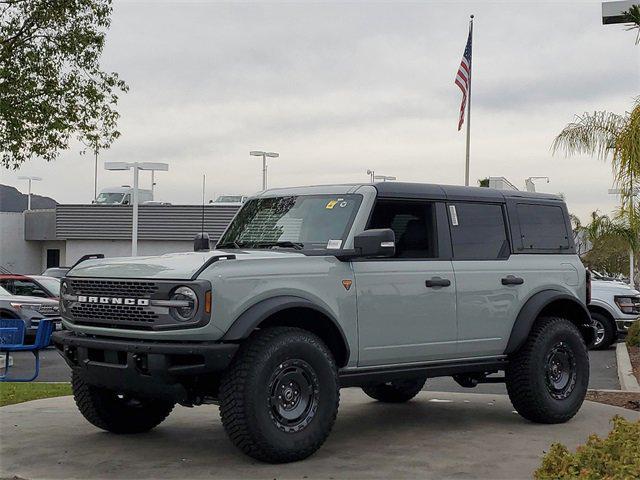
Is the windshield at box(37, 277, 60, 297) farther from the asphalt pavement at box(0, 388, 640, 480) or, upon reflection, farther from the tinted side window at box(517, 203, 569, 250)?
the tinted side window at box(517, 203, 569, 250)

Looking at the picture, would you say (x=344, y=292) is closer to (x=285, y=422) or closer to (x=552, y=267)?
(x=285, y=422)

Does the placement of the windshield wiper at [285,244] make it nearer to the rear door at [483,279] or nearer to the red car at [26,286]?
the rear door at [483,279]

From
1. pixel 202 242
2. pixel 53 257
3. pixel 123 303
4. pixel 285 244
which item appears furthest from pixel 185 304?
pixel 53 257

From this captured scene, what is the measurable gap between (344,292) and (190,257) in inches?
47.2

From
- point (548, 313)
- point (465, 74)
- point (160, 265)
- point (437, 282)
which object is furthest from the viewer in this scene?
point (465, 74)

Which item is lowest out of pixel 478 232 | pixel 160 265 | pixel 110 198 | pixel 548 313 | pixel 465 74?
pixel 548 313

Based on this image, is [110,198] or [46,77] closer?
[46,77]

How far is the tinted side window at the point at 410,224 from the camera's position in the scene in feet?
25.9

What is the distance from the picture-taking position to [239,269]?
21.9 feet

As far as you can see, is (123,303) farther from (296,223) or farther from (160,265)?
(296,223)

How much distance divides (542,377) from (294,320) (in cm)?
268

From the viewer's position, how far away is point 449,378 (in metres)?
13.5

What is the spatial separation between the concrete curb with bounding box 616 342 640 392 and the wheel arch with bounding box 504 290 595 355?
8.72 feet

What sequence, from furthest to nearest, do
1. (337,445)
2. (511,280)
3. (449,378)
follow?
(449,378)
(511,280)
(337,445)
